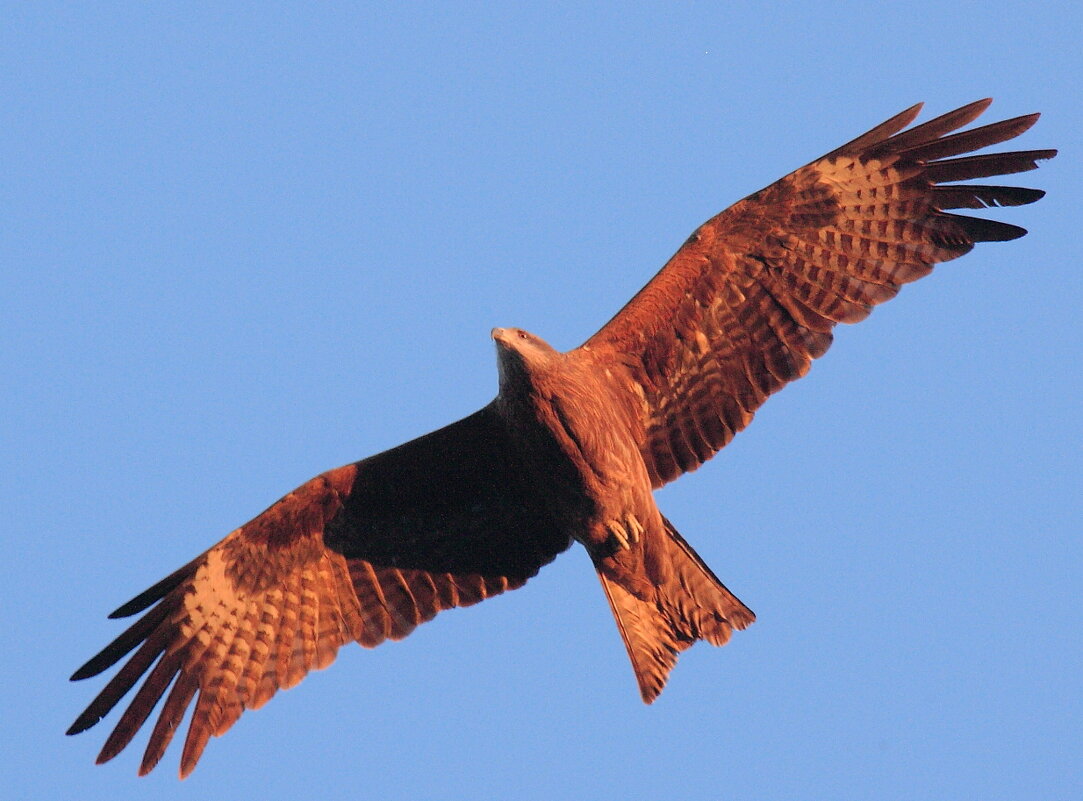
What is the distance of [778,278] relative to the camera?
369 inches

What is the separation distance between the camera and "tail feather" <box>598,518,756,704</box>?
9094mm

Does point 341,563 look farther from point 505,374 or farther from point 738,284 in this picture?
point 738,284

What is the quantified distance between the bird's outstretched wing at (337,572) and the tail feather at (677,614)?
68 centimetres

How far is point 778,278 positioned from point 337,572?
3.28m

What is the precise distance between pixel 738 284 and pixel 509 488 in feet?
6.20

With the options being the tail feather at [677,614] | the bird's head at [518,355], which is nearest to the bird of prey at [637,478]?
the tail feather at [677,614]

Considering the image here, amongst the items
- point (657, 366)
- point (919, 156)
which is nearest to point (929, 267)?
point (919, 156)

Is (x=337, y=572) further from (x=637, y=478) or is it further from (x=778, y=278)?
(x=778, y=278)

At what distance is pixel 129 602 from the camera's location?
905cm

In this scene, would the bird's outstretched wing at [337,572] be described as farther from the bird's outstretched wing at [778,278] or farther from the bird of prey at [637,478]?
the bird's outstretched wing at [778,278]

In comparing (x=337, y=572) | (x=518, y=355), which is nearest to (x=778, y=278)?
(x=518, y=355)

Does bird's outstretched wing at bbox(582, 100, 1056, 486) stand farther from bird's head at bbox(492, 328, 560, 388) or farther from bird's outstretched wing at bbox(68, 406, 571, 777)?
bird's outstretched wing at bbox(68, 406, 571, 777)

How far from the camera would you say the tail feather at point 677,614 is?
9.09 metres

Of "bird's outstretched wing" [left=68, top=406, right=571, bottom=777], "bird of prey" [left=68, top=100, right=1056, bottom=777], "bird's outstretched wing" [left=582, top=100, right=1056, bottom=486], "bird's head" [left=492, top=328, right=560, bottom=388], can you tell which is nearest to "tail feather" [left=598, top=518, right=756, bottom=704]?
"bird of prey" [left=68, top=100, right=1056, bottom=777]
